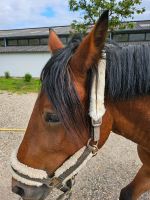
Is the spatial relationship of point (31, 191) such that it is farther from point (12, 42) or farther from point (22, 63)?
point (12, 42)

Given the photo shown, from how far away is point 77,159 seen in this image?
153 centimetres

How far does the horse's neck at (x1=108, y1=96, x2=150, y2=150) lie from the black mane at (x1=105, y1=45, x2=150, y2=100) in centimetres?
6

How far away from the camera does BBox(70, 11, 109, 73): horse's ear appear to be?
49.2 inches

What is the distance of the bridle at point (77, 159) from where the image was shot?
1.43 metres

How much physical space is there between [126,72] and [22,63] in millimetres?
22412

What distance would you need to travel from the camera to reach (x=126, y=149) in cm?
455

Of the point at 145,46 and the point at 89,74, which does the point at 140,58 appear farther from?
the point at 89,74

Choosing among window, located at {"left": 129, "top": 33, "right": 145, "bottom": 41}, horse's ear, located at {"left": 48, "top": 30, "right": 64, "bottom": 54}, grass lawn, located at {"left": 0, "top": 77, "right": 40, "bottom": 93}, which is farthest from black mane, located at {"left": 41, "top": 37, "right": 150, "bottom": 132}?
window, located at {"left": 129, "top": 33, "right": 145, "bottom": 41}

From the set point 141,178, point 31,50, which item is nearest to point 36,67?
point 31,50

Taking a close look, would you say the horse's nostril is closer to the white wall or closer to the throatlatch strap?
the throatlatch strap

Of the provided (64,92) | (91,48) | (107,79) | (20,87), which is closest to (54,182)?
(64,92)

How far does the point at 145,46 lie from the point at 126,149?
3205 mm

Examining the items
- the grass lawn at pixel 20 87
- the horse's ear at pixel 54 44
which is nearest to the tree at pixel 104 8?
the grass lawn at pixel 20 87

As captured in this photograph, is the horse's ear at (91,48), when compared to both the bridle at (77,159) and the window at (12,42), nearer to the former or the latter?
the bridle at (77,159)
